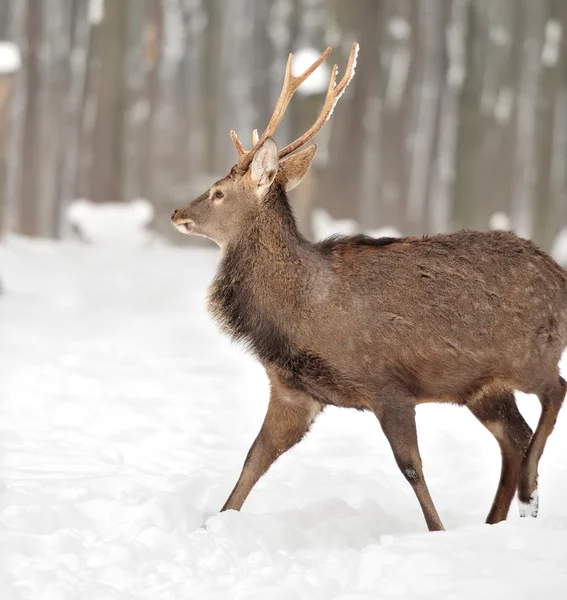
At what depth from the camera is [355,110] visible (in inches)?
466

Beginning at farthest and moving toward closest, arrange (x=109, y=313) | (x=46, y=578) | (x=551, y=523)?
1. (x=109, y=313)
2. (x=551, y=523)
3. (x=46, y=578)

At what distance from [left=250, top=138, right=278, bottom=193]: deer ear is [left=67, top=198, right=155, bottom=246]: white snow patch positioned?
21.7 feet

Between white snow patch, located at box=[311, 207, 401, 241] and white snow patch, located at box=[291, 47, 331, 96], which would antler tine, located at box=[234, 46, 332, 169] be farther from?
white snow patch, located at box=[311, 207, 401, 241]

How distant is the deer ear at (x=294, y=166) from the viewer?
526cm

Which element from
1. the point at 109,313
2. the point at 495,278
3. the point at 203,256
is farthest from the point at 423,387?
the point at 203,256

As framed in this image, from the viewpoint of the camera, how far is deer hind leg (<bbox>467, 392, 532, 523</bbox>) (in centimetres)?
549

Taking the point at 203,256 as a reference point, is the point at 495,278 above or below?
above

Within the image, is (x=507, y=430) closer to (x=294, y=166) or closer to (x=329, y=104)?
(x=294, y=166)

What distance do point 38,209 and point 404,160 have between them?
394 centimetres

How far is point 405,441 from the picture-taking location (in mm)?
4781

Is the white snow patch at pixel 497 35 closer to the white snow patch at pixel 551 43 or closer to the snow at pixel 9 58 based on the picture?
the white snow patch at pixel 551 43

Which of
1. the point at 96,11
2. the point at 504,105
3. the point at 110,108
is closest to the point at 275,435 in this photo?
the point at 110,108

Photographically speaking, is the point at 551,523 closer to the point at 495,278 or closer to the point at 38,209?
the point at 495,278

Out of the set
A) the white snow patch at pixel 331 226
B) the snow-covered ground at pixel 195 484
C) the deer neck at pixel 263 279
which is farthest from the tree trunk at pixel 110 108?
the deer neck at pixel 263 279
